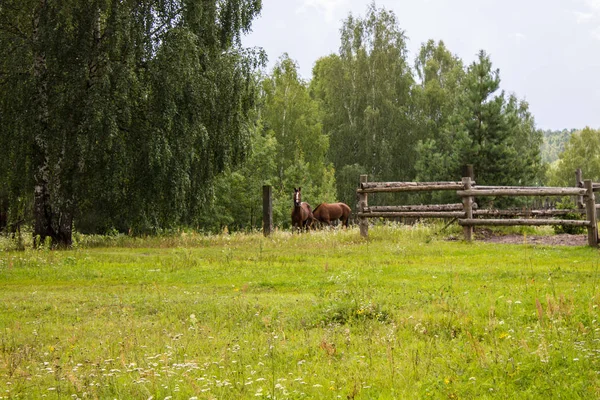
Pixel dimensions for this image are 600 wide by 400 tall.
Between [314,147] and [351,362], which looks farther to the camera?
[314,147]

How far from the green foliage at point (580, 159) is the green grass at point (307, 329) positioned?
74.9m

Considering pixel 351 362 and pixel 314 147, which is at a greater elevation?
pixel 314 147

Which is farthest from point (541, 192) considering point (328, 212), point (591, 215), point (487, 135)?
point (487, 135)

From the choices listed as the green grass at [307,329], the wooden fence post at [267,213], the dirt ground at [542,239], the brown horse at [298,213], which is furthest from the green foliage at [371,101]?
the green grass at [307,329]

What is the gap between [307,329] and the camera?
7426 millimetres

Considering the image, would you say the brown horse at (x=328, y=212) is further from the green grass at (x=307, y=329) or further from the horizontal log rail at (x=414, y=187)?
the green grass at (x=307, y=329)

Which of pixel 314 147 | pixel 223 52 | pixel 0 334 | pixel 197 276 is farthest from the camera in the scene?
pixel 314 147

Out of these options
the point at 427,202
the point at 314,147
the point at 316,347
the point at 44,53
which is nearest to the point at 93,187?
the point at 44,53

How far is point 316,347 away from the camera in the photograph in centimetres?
643

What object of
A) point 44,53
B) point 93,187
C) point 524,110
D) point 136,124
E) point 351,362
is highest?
point 524,110

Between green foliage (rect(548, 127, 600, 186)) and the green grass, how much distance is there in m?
74.9

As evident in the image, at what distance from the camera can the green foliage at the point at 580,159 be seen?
269ft

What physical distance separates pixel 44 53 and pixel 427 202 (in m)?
26.1

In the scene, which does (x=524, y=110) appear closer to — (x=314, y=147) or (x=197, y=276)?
(x=314, y=147)
